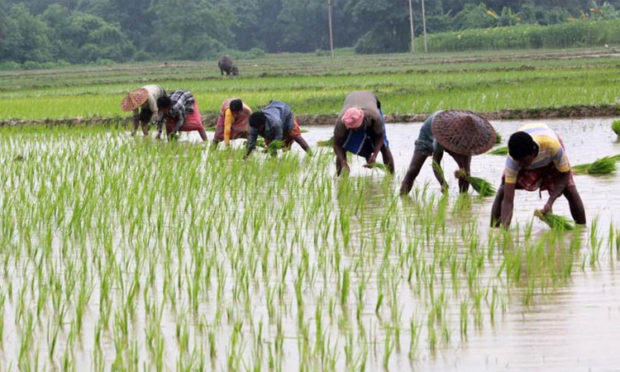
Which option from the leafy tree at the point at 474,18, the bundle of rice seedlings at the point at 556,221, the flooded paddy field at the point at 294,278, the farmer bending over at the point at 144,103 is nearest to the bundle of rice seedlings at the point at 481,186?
the flooded paddy field at the point at 294,278

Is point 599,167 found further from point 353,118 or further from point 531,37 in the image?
point 531,37

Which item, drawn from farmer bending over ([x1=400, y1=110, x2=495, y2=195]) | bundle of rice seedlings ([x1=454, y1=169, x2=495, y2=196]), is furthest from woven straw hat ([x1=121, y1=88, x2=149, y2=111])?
farmer bending over ([x1=400, y1=110, x2=495, y2=195])

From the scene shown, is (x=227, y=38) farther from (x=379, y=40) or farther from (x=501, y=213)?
(x=501, y=213)

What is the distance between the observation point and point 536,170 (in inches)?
220

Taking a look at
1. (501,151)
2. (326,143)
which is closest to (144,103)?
(326,143)

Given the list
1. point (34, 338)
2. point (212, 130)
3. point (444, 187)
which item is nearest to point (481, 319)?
point (34, 338)

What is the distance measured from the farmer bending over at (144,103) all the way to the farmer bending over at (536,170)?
570 cm

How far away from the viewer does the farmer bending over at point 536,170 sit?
522cm

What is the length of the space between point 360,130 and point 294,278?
311 cm

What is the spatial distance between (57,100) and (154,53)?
3868 cm

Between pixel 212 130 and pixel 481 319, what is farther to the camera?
pixel 212 130

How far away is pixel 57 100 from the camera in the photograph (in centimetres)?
1802

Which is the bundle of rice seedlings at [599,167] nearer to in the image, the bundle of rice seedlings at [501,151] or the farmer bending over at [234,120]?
the bundle of rice seedlings at [501,151]

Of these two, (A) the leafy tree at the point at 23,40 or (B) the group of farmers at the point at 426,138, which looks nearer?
(B) the group of farmers at the point at 426,138
